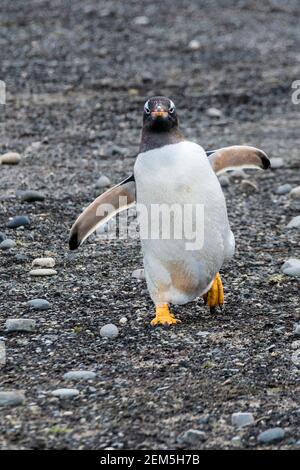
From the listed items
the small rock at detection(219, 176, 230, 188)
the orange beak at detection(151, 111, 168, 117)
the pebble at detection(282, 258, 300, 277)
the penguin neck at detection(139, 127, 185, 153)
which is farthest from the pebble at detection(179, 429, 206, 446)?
the small rock at detection(219, 176, 230, 188)

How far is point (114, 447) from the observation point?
433 centimetres

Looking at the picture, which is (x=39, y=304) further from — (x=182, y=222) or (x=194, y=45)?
(x=194, y=45)

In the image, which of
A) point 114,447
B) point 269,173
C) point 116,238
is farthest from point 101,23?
point 114,447

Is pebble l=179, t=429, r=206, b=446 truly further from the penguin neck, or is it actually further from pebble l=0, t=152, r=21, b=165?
pebble l=0, t=152, r=21, b=165

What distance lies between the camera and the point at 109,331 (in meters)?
5.67

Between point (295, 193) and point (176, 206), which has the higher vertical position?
point (295, 193)

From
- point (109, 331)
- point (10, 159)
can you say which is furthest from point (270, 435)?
point (10, 159)

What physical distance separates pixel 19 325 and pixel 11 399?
1003 mm

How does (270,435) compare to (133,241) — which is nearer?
(270,435)

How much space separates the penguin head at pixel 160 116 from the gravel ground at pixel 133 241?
989mm

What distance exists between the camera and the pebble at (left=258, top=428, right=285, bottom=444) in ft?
14.3

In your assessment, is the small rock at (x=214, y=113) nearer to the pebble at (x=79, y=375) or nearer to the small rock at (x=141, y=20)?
the small rock at (x=141, y=20)

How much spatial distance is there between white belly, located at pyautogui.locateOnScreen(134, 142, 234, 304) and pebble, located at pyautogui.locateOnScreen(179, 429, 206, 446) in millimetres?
1523

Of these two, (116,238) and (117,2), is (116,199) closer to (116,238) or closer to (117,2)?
(116,238)
